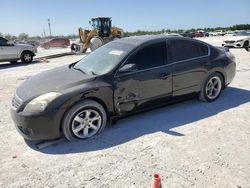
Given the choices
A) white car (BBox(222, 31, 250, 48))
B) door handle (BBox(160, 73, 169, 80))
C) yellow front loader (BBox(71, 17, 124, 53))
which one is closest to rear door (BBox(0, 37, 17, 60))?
yellow front loader (BBox(71, 17, 124, 53))

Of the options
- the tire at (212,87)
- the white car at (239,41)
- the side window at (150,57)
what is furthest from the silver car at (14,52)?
the white car at (239,41)

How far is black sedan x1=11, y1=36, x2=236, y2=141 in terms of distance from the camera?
12.4ft

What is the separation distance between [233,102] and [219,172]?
287 cm

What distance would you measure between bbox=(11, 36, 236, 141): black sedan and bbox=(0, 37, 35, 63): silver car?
10.7 m

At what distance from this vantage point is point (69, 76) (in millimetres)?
4383

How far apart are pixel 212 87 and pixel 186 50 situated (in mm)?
1093

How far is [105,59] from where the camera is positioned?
183 inches

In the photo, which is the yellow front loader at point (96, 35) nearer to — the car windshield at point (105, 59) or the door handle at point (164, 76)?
the car windshield at point (105, 59)

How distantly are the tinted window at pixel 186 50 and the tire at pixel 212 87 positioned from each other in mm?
573

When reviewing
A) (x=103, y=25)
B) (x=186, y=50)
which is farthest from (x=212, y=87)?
(x=103, y=25)

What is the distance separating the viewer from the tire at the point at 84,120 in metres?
3.85

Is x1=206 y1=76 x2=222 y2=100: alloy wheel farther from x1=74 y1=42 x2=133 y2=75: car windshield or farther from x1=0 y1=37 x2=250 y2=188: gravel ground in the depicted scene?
x1=74 y1=42 x2=133 y2=75: car windshield

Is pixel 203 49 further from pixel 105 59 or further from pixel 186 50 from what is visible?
A: pixel 105 59

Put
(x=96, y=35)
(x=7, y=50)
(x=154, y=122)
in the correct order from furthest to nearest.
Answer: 1. (x=96, y=35)
2. (x=7, y=50)
3. (x=154, y=122)
